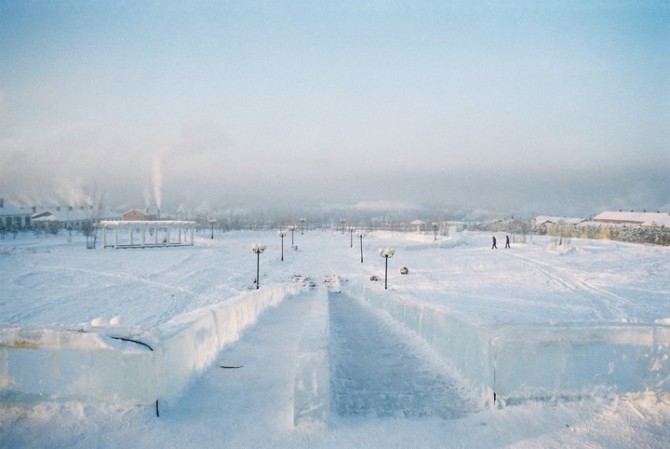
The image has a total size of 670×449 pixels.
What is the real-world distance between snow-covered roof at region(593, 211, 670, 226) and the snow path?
58.6m

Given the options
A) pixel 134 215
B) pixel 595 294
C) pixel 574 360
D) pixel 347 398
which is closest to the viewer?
pixel 574 360

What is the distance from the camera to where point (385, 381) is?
4.78m

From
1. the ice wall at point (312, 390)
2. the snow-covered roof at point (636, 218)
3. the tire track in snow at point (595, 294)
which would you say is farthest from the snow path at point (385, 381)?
the snow-covered roof at point (636, 218)

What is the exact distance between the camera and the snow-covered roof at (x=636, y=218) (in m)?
53.4

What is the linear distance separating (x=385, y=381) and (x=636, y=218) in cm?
6806

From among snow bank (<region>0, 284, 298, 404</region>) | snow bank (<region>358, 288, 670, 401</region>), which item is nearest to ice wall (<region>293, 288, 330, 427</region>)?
snow bank (<region>0, 284, 298, 404</region>)

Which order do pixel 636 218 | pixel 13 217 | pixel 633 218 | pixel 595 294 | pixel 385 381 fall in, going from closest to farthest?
pixel 385 381, pixel 595 294, pixel 13 217, pixel 636 218, pixel 633 218

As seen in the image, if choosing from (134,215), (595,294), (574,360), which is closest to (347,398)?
(574,360)

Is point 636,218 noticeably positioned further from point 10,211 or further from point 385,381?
point 10,211

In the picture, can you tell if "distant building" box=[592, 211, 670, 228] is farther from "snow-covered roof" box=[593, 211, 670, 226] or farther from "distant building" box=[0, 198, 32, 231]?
"distant building" box=[0, 198, 32, 231]

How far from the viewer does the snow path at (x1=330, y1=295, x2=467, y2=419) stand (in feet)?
13.0

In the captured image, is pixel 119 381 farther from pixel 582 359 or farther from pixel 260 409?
pixel 582 359

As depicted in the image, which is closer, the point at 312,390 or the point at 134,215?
the point at 312,390

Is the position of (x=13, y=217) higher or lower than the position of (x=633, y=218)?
lower
